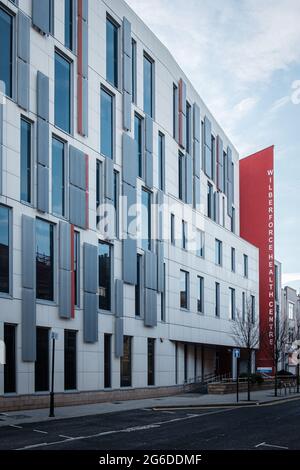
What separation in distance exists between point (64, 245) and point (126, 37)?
14830 mm

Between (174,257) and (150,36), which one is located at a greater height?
(150,36)

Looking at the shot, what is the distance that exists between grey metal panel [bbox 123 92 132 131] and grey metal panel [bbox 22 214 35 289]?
1155cm

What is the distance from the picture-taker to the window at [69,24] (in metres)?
35.4

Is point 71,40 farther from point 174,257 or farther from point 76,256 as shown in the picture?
point 174,257

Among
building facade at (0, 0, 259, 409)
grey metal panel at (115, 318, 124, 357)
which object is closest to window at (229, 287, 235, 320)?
building facade at (0, 0, 259, 409)

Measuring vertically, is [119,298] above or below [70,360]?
above

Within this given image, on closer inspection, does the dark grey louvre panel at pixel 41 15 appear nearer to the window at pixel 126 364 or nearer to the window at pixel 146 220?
the window at pixel 146 220

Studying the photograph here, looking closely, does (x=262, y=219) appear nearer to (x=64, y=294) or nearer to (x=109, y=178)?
(x=109, y=178)

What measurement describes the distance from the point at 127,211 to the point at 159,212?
5.20 meters

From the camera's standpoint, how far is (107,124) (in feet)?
128

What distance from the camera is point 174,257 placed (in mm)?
47125

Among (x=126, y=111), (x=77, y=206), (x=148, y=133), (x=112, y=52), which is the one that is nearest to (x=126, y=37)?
(x=112, y=52)

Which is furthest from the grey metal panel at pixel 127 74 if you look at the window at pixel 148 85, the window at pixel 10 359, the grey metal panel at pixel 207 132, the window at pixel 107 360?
the window at pixel 10 359
